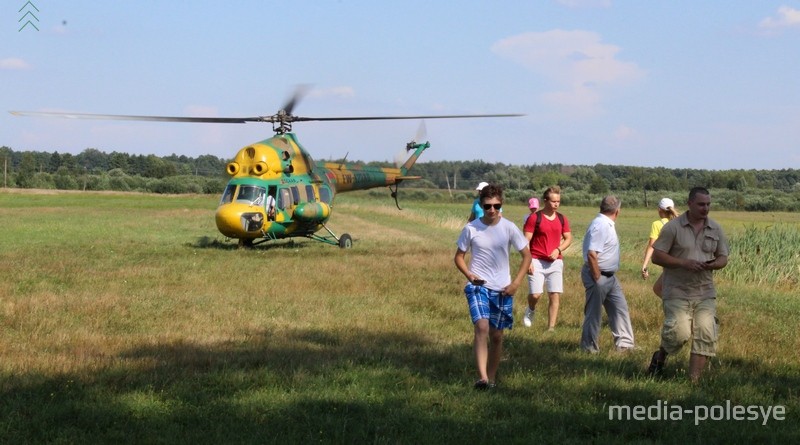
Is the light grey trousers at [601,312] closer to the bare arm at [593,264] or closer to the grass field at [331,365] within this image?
the bare arm at [593,264]

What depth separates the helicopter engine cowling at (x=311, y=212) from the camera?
21.7m

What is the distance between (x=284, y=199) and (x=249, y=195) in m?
1.00

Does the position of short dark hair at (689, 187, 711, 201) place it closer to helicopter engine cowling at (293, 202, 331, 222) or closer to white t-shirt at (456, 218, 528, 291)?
white t-shirt at (456, 218, 528, 291)

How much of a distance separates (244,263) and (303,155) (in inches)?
217

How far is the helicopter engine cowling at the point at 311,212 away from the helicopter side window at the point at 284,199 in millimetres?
260

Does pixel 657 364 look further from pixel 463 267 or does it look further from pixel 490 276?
pixel 463 267

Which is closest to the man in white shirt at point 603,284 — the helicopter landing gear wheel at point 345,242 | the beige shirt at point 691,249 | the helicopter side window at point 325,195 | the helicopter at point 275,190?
the beige shirt at point 691,249

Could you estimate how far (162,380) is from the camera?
23.8 ft

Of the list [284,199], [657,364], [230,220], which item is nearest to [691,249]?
[657,364]

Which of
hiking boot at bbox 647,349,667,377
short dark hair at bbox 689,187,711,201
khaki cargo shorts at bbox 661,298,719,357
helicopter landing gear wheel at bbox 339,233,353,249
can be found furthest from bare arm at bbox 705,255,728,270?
helicopter landing gear wheel at bbox 339,233,353,249

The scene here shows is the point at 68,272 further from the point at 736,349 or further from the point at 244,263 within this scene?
the point at 736,349

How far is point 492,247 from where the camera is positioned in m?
7.45

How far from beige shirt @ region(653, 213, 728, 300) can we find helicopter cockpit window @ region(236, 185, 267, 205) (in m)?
14.4

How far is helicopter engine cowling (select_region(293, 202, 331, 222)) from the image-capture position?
21.7 meters
